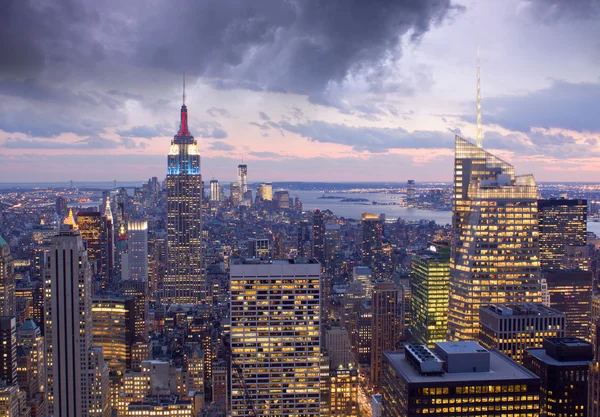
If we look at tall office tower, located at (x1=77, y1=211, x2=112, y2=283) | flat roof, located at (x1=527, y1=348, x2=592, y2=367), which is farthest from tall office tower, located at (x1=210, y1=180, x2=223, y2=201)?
flat roof, located at (x1=527, y1=348, x2=592, y2=367)

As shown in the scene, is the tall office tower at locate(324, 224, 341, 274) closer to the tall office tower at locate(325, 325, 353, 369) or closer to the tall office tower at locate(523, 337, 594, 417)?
the tall office tower at locate(325, 325, 353, 369)

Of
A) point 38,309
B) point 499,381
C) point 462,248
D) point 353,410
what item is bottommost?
point 353,410

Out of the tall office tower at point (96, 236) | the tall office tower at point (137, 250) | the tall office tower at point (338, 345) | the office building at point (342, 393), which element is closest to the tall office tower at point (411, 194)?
the tall office tower at point (137, 250)

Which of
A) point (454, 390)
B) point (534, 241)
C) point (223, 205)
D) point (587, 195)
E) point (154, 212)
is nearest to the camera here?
point (454, 390)

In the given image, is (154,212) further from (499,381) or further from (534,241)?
(499,381)

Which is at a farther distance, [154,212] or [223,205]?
[223,205]

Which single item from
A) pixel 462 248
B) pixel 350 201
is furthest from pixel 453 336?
pixel 350 201

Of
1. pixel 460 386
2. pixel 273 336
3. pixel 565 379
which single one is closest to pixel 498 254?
pixel 565 379
